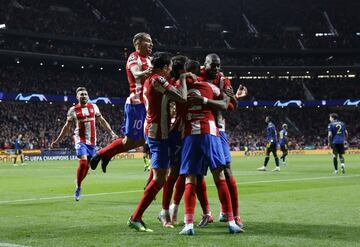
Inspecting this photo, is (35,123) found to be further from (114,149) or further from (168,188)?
(168,188)

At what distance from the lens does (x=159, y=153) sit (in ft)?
26.2

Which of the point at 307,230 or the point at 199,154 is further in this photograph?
the point at 307,230

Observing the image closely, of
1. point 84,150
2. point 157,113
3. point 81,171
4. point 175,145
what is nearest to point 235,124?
point 84,150

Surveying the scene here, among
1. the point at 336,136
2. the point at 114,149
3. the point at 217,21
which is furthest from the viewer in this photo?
the point at 217,21

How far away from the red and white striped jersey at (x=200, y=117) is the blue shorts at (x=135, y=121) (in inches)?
56.2

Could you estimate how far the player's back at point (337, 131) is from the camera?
23.0 meters

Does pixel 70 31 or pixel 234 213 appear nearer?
pixel 234 213

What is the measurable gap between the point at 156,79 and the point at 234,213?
2.31 metres

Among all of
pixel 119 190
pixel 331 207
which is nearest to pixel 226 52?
pixel 119 190

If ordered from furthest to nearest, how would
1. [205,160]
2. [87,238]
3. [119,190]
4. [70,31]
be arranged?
Result: 1. [70,31]
2. [119,190]
3. [205,160]
4. [87,238]

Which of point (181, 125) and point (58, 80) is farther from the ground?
point (58, 80)

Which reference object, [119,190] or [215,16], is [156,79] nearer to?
[119,190]

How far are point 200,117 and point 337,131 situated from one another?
16.5m

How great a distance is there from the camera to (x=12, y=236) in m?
7.30
